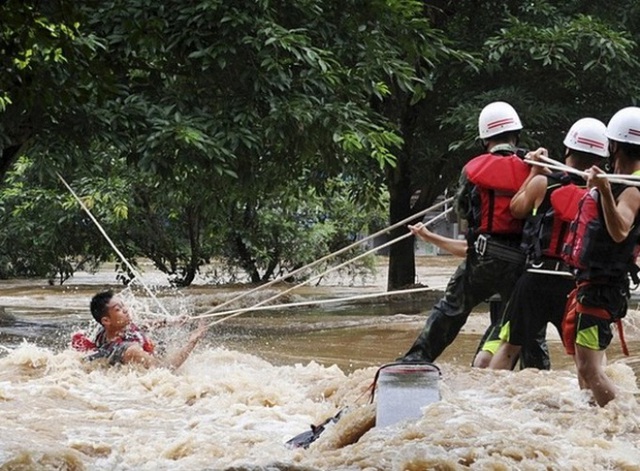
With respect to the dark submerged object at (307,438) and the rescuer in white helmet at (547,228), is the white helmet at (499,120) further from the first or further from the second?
the dark submerged object at (307,438)

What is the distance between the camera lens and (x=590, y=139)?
26.1 ft

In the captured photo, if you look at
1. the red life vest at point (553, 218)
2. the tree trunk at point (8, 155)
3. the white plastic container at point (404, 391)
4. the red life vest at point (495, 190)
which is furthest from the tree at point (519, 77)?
the white plastic container at point (404, 391)

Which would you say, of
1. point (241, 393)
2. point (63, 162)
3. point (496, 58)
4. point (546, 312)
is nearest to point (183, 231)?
point (496, 58)

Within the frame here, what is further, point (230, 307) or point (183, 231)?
point (183, 231)

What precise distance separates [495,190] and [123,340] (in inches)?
159

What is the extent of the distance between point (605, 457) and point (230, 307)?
43.0 feet

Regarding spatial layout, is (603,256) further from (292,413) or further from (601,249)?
(292,413)

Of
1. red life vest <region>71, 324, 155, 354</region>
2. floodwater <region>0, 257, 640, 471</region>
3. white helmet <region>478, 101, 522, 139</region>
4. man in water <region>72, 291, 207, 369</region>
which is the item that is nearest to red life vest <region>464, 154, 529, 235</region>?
white helmet <region>478, 101, 522, 139</region>

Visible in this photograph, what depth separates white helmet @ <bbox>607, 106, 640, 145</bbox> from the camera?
6.94 metres

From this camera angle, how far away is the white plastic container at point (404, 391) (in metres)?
6.86

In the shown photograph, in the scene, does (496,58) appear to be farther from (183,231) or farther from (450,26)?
(183,231)

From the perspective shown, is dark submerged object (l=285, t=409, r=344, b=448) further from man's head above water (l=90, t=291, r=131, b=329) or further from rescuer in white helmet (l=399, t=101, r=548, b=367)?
man's head above water (l=90, t=291, r=131, b=329)

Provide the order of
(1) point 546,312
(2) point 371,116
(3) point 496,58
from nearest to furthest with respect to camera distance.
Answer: (1) point 546,312
(2) point 371,116
(3) point 496,58

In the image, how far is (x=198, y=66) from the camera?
12.9 m
